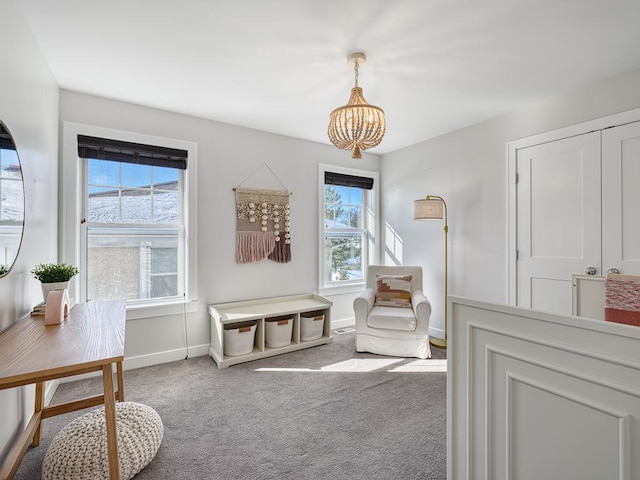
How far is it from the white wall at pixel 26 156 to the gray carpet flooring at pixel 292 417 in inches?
14.7

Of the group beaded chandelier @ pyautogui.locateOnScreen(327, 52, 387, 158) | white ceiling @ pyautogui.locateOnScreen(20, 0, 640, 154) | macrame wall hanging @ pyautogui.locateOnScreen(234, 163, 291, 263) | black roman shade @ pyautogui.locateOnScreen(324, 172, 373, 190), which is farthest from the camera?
black roman shade @ pyautogui.locateOnScreen(324, 172, 373, 190)

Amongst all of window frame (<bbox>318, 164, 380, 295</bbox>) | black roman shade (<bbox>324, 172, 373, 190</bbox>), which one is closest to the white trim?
window frame (<bbox>318, 164, 380, 295</bbox>)

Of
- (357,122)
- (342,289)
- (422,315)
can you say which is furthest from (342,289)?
(357,122)

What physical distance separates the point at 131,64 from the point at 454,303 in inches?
106

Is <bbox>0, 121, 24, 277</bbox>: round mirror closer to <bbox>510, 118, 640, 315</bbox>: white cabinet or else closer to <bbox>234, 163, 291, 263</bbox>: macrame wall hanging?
<bbox>234, 163, 291, 263</bbox>: macrame wall hanging

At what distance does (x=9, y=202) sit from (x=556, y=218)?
3.91m

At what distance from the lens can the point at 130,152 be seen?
2859 millimetres

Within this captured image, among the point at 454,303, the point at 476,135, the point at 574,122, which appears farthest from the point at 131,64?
the point at 574,122

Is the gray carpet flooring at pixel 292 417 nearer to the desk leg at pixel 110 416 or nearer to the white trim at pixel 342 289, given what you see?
the desk leg at pixel 110 416

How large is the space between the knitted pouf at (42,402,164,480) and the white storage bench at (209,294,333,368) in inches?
45.9

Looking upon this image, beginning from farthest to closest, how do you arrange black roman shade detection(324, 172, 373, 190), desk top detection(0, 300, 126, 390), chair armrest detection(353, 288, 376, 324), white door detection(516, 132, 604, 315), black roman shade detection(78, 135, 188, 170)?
black roman shade detection(324, 172, 373, 190) < chair armrest detection(353, 288, 376, 324) < black roman shade detection(78, 135, 188, 170) < white door detection(516, 132, 604, 315) < desk top detection(0, 300, 126, 390)

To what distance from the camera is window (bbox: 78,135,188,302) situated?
2760 millimetres

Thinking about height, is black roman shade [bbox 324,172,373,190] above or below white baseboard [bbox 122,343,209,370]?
above

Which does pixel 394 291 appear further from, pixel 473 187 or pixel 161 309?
pixel 161 309
